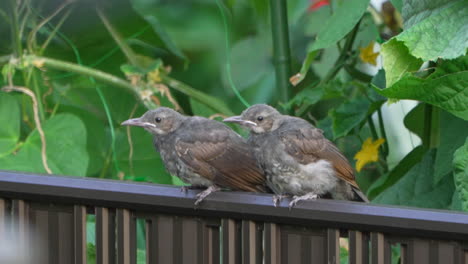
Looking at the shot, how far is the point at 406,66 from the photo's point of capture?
172 cm

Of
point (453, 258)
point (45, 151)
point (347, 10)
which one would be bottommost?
point (453, 258)

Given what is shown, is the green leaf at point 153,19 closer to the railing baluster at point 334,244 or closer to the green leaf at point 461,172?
the green leaf at point 461,172

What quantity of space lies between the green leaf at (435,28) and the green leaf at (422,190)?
41 centimetres

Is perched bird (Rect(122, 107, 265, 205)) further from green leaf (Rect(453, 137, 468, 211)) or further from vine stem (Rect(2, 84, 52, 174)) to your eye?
vine stem (Rect(2, 84, 52, 174))

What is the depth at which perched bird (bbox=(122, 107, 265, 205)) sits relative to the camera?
1738 millimetres

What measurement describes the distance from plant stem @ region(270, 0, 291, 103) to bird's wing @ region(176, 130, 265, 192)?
783 mm

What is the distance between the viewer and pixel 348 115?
7.52 feet

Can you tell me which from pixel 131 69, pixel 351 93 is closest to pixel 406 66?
pixel 351 93

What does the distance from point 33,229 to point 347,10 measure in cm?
92

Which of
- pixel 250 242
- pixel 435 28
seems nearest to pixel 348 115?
pixel 435 28

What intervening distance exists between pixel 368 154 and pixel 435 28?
2.27ft

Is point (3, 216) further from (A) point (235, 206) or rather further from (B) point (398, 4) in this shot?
(B) point (398, 4)

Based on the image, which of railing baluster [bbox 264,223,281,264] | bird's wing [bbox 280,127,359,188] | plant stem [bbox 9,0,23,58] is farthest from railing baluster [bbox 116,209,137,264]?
plant stem [bbox 9,0,23,58]

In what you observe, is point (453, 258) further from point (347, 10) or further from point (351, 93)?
point (351, 93)
